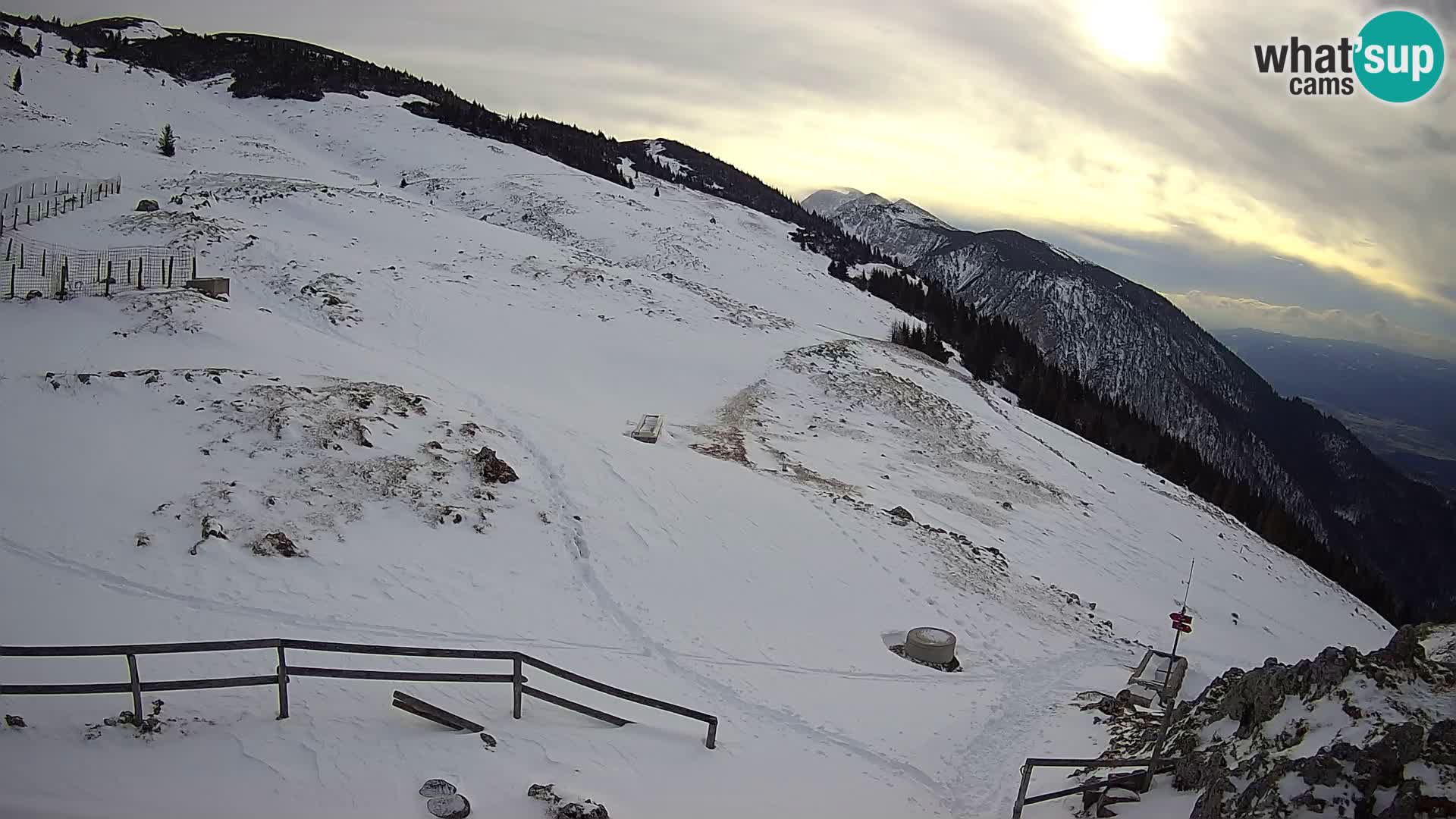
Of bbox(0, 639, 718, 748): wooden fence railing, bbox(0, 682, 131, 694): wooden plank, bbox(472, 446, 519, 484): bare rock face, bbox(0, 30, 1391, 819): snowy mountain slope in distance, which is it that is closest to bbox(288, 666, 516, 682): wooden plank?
bbox(0, 639, 718, 748): wooden fence railing

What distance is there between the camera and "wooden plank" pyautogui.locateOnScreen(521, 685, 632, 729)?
8820 mm

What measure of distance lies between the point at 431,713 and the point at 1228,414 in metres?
174

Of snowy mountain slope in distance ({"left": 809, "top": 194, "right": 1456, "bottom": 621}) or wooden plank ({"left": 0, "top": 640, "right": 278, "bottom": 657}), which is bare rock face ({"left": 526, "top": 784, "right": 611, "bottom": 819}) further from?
Result: snowy mountain slope in distance ({"left": 809, "top": 194, "right": 1456, "bottom": 621})

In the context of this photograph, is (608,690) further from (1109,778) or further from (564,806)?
(1109,778)

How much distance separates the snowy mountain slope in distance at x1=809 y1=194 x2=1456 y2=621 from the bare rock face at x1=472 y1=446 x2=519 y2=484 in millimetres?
90571

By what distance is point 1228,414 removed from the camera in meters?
148

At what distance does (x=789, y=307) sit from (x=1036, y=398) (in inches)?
718

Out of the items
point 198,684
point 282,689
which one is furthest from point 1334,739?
point 198,684

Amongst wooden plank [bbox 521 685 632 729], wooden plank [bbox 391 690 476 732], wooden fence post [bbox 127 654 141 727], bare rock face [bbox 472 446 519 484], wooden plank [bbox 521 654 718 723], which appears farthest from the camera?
bare rock face [bbox 472 446 519 484]

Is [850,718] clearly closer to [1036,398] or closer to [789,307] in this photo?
[789,307]

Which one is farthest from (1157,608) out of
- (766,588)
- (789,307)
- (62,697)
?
(789,307)

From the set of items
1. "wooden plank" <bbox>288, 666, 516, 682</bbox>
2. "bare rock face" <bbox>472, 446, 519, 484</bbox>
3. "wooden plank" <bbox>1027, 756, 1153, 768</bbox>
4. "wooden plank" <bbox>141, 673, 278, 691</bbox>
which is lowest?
"wooden plank" <bbox>1027, 756, 1153, 768</bbox>

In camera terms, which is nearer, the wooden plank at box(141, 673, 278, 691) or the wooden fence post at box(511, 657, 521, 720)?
the wooden plank at box(141, 673, 278, 691)

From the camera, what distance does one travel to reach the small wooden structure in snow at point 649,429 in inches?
858
